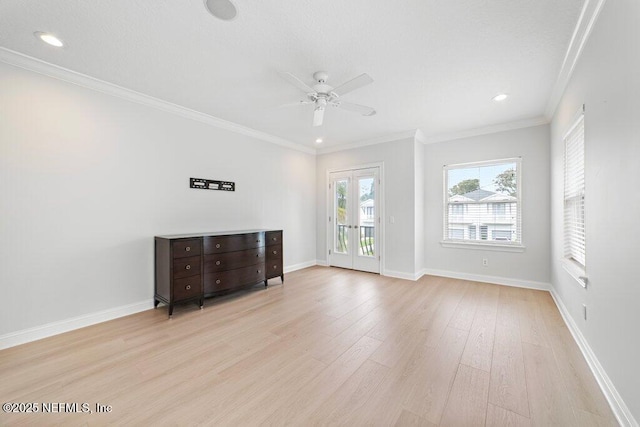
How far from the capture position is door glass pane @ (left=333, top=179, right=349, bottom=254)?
557 centimetres

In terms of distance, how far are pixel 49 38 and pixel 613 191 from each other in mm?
4466

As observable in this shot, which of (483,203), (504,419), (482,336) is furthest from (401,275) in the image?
(504,419)

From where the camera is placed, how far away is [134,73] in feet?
8.86

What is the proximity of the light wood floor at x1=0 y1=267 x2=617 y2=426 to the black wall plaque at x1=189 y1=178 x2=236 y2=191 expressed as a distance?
1.76 m

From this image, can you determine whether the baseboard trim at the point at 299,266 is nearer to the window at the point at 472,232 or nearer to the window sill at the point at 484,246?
the window sill at the point at 484,246

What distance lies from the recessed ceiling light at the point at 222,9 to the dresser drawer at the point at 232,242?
2.45 meters

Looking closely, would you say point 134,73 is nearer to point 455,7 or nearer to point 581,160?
point 455,7

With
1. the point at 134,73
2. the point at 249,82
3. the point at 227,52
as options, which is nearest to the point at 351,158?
the point at 249,82

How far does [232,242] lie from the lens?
3.68 m

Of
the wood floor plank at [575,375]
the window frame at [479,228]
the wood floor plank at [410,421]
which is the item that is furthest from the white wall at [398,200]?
the wood floor plank at [410,421]

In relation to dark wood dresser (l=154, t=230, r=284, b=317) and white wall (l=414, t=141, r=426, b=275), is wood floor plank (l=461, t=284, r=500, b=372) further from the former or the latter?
dark wood dresser (l=154, t=230, r=284, b=317)

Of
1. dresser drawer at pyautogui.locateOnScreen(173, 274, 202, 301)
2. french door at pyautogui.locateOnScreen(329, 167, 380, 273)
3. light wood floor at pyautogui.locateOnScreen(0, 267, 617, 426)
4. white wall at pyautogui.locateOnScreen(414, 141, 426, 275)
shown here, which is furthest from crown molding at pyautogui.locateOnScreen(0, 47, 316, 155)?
white wall at pyautogui.locateOnScreen(414, 141, 426, 275)

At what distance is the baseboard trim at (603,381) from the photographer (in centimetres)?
146

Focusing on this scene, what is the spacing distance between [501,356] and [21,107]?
4994 millimetres
